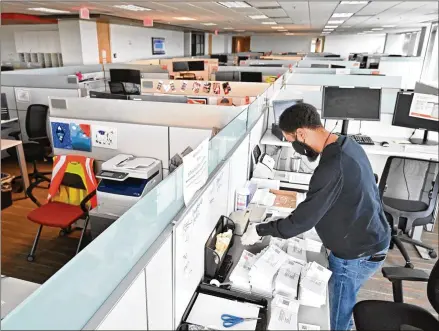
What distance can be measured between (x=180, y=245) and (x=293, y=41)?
23.6 meters

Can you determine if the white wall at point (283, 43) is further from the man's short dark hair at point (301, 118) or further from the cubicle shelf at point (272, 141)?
the man's short dark hair at point (301, 118)

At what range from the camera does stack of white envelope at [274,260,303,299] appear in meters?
1.50

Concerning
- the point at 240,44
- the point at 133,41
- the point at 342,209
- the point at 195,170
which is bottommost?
the point at 342,209

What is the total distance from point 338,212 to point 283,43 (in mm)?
22990

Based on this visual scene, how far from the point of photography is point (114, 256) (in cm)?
97

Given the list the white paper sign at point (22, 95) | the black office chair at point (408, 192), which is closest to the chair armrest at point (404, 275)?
the black office chair at point (408, 192)

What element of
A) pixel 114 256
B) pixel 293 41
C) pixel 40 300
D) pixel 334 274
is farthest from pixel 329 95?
pixel 293 41

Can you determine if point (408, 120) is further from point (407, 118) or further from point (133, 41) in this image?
point (133, 41)

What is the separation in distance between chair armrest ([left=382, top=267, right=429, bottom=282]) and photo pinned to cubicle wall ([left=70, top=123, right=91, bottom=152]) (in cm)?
234

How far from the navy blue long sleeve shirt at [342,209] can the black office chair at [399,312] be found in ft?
0.89

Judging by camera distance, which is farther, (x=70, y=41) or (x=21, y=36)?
(x=21, y=36)

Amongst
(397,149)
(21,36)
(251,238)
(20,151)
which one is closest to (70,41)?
(21,36)

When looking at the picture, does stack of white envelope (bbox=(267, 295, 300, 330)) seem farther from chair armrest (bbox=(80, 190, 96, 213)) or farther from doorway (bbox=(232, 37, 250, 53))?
doorway (bbox=(232, 37, 250, 53))

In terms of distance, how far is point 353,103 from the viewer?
3535 mm
